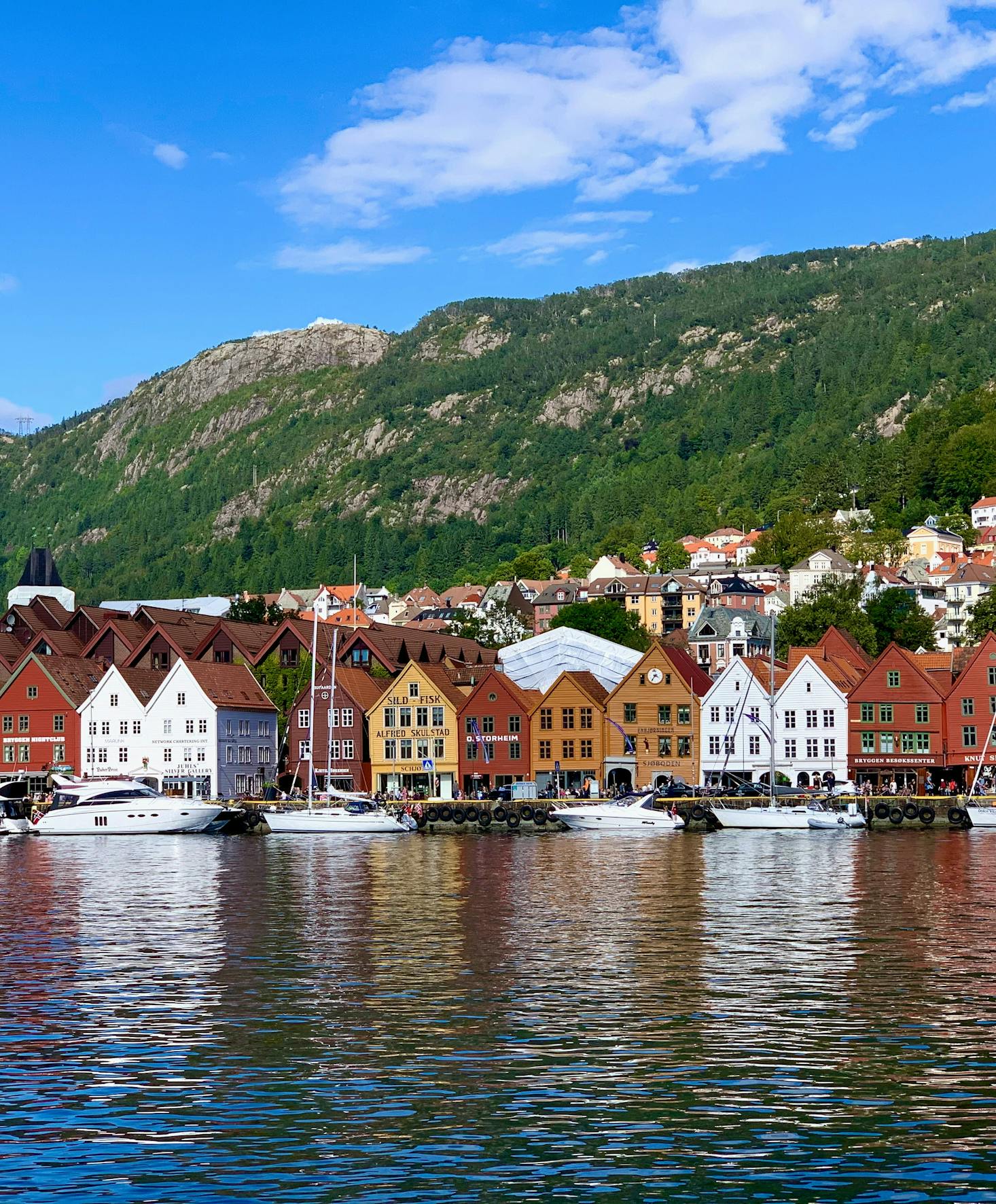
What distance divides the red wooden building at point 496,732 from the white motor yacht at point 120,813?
28513 mm

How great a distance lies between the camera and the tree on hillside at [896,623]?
180875mm

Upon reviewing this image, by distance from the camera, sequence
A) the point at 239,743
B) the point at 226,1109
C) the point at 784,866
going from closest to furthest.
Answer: the point at 226,1109
the point at 784,866
the point at 239,743

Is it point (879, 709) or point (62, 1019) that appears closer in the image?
point (62, 1019)

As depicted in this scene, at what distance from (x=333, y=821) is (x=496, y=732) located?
28524 mm

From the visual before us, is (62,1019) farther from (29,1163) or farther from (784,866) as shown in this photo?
(784,866)

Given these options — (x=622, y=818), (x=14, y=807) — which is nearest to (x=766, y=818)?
(x=622, y=818)

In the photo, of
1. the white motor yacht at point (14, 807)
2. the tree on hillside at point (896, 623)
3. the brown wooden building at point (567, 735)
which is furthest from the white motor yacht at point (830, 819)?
the tree on hillside at point (896, 623)

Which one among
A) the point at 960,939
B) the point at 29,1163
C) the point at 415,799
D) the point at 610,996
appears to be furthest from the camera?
the point at 415,799

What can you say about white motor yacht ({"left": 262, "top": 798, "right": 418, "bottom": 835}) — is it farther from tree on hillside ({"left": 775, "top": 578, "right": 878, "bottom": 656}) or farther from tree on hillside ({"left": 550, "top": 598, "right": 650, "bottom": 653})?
tree on hillside ({"left": 775, "top": 578, "right": 878, "bottom": 656})

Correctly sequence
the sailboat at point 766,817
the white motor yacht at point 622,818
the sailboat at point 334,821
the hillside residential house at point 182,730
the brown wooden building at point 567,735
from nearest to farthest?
the sailboat at point 334,821 < the sailboat at point 766,817 < the white motor yacht at point 622,818 < the hillside residential house at point 182,730 < the brown wooden building at point 567,735

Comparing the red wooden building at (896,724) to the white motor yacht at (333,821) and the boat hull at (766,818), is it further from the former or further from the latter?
the white motor yacht at (333,821)

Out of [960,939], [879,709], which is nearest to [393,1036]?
[960,939]

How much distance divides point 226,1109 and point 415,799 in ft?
319

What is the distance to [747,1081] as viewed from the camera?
89.9ft
